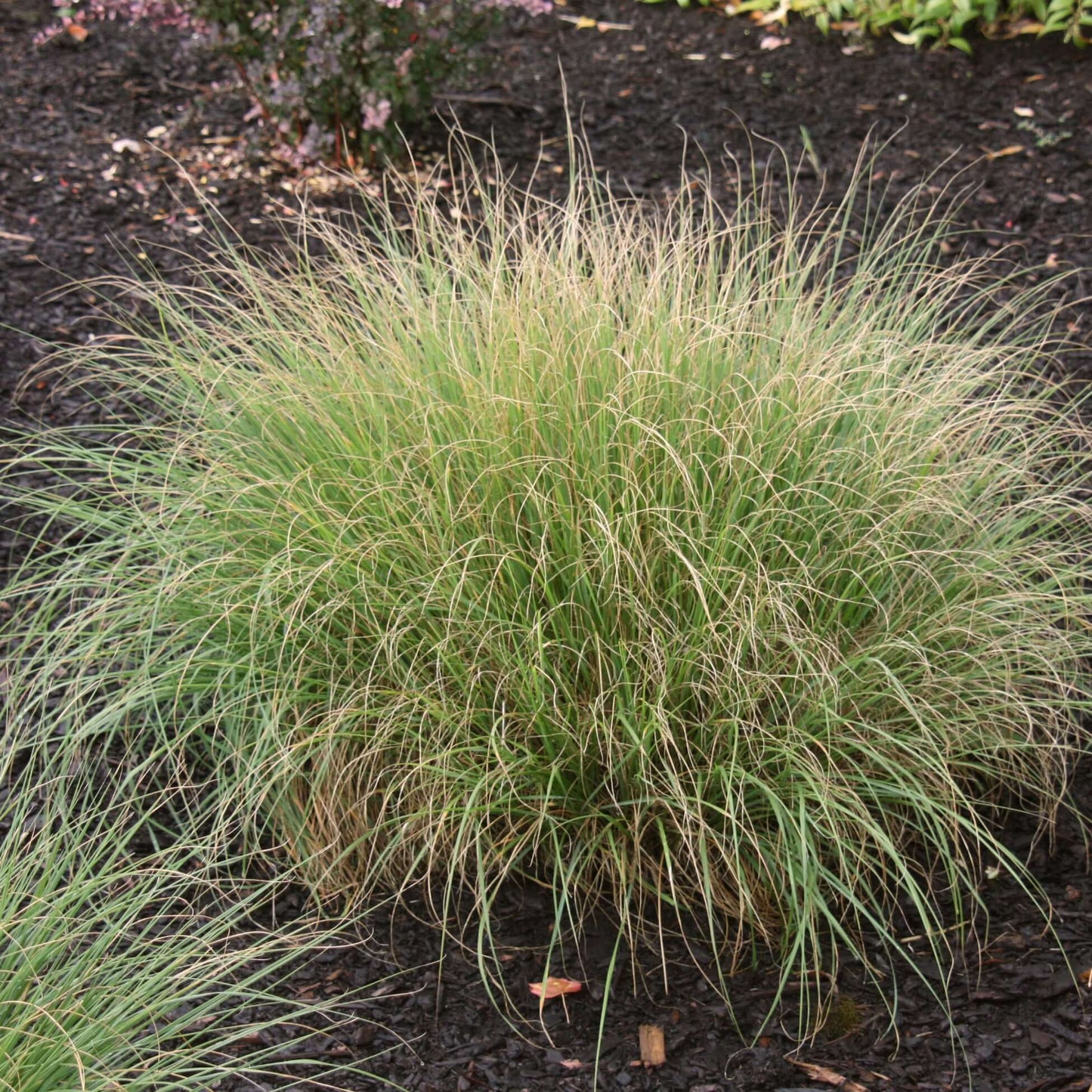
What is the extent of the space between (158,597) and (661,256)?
1.37 m

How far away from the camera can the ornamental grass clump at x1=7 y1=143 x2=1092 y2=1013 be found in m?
2.48

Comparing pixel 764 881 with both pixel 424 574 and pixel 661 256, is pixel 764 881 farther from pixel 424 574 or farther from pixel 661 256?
pixel 661 256

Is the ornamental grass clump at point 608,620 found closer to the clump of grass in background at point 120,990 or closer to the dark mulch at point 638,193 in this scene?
the dark mulch at point 638,193

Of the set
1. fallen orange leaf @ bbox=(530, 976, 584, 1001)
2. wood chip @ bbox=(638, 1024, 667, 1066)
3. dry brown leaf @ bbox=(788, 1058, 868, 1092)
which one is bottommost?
dry brown leaf @ bbox=(788, 1058, 868, 1092)

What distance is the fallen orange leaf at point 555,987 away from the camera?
2.43m

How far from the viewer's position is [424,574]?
2.59m

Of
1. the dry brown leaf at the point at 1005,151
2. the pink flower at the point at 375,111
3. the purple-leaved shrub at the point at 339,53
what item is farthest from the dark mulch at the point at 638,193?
the pink flower at the point at 375,111

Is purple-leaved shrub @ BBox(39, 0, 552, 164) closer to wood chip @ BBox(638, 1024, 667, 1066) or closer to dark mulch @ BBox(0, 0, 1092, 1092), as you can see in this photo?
dark mulch @ BBox(0, 0, 1092, 1092)

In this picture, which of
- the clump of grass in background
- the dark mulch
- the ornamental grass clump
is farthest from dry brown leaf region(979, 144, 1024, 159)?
the clump of grass in background

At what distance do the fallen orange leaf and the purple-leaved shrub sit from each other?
10.8 feet

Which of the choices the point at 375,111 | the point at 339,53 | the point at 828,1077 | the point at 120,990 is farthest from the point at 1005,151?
the point at 120,990

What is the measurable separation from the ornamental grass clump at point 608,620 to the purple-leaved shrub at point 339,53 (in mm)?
2073

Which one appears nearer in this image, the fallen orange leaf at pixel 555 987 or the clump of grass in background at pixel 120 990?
the clump of grass in background at pixel 120 990

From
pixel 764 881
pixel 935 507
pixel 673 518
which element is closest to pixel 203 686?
pixel 673 518
